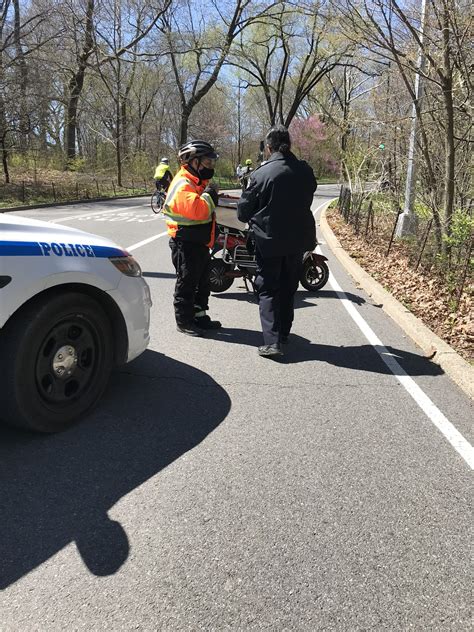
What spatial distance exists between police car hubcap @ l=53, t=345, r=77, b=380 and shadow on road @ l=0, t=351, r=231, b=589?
39 centimetres

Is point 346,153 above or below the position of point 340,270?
above

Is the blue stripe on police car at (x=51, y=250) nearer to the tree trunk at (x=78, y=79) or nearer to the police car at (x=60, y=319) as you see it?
the police car at (x=60, y=319)

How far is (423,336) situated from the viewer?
570cm

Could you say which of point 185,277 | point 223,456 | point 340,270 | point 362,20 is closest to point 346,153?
point 340,270

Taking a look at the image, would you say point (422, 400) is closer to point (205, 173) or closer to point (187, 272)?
point (187, 272)

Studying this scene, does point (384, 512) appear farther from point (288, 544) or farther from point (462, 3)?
point (462, 3)

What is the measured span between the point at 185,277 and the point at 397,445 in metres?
2.80

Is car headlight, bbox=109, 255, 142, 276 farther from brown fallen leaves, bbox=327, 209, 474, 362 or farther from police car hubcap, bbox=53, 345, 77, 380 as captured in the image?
Result: brown fallen leaves, bbox=327, 209, 474, 362

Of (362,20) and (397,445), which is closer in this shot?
(397,445)

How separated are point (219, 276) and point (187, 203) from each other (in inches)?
101

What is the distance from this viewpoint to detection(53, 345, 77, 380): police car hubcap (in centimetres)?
327

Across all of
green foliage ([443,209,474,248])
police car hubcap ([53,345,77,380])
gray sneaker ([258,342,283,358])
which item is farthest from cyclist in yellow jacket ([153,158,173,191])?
police car hubcap ([53,345,77,380])

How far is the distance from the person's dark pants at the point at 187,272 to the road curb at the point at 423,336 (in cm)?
254

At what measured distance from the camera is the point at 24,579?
2.16 metres
